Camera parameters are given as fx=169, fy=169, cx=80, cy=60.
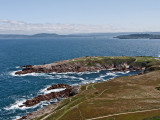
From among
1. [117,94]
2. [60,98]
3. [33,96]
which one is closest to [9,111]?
[33,96]

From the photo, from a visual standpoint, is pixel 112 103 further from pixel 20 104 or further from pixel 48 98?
pixel 20 104

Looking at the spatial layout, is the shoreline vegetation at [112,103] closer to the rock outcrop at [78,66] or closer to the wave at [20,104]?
the wave at [20,104]

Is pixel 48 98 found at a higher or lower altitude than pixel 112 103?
lower

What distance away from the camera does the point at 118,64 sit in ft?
A: 516

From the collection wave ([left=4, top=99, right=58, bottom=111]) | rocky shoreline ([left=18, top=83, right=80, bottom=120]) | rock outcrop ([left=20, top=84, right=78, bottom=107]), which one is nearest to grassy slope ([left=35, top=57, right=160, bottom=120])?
rocky shoreline ([left=18, top=83, right=80, bottom=120])

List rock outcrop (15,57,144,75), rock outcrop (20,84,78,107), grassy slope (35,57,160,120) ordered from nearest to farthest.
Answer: grassy slope (35,57,160,120) → rock outcrop (20,84,78,107) → rock outcrop (15,57,144,75)

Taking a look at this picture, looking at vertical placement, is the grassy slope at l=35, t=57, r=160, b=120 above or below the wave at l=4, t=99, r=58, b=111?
above

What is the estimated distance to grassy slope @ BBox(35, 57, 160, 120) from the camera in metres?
58.6

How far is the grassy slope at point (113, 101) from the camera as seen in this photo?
58594 mm

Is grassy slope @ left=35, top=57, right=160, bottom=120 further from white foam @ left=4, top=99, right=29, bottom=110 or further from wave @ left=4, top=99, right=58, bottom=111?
white foam @ left=4, top=99, right=29, bottom=110

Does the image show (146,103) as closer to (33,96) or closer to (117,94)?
(117,94)

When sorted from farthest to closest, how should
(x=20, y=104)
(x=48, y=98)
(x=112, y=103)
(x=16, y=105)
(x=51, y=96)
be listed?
(x=51, y=96)
(x=48, y=98)
(x=20, y=104)
(x=16, y=105)
(x=112, y=103)

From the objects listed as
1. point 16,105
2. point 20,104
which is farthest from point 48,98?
point 16,105

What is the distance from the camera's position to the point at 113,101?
7175 centimetres
